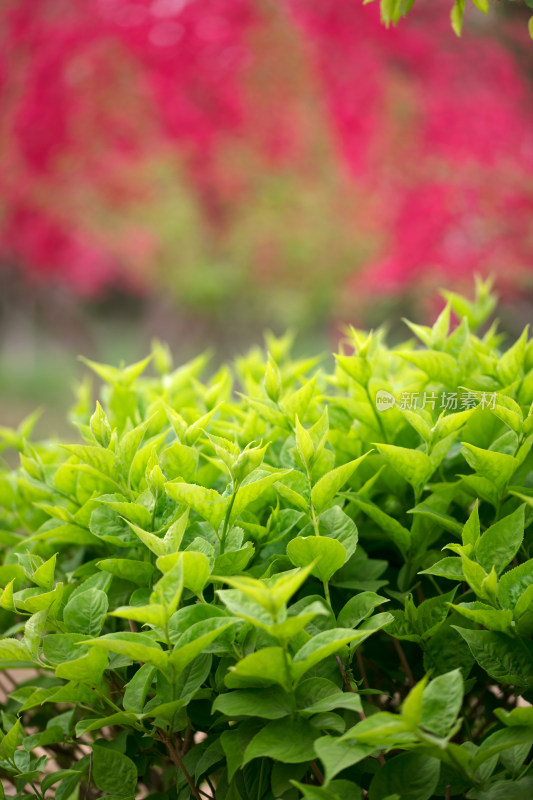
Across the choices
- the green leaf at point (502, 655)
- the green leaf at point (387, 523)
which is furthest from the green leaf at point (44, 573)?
the green leaf at point (502, 655)

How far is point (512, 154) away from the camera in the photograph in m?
4.04

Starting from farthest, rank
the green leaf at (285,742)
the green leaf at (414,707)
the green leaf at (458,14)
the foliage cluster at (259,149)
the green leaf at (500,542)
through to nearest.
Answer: the foliage cluster at (259,149) < the green leaf at (458,14) < the green leaf at (500,542) < the green leaf at (285,742) < the green leaf at (414,707)

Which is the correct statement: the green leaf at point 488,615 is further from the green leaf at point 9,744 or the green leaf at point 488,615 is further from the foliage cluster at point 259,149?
the foliage cluster at point 259,149

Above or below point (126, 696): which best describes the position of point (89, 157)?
below

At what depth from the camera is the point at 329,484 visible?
2.88ft

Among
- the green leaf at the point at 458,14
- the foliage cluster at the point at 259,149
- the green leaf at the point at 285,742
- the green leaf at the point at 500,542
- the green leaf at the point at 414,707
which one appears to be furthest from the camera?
the foliage cluster at the point at 259,149

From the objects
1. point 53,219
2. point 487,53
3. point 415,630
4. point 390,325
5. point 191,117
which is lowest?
point 390,325

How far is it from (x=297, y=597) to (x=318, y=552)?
0.14 m

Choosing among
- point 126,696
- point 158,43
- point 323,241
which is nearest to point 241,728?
point 126,696

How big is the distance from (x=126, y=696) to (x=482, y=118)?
4.09 metres

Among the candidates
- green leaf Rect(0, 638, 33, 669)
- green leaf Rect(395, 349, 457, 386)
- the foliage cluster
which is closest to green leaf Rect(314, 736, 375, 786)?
green leaf Rect(0, 638, 33, 669)

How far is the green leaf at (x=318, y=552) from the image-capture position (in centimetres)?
82

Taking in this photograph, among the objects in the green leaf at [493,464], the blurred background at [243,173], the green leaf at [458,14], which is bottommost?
the blurred background at [243,173]

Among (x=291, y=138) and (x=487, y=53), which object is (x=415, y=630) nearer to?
(x=487, y=53)
